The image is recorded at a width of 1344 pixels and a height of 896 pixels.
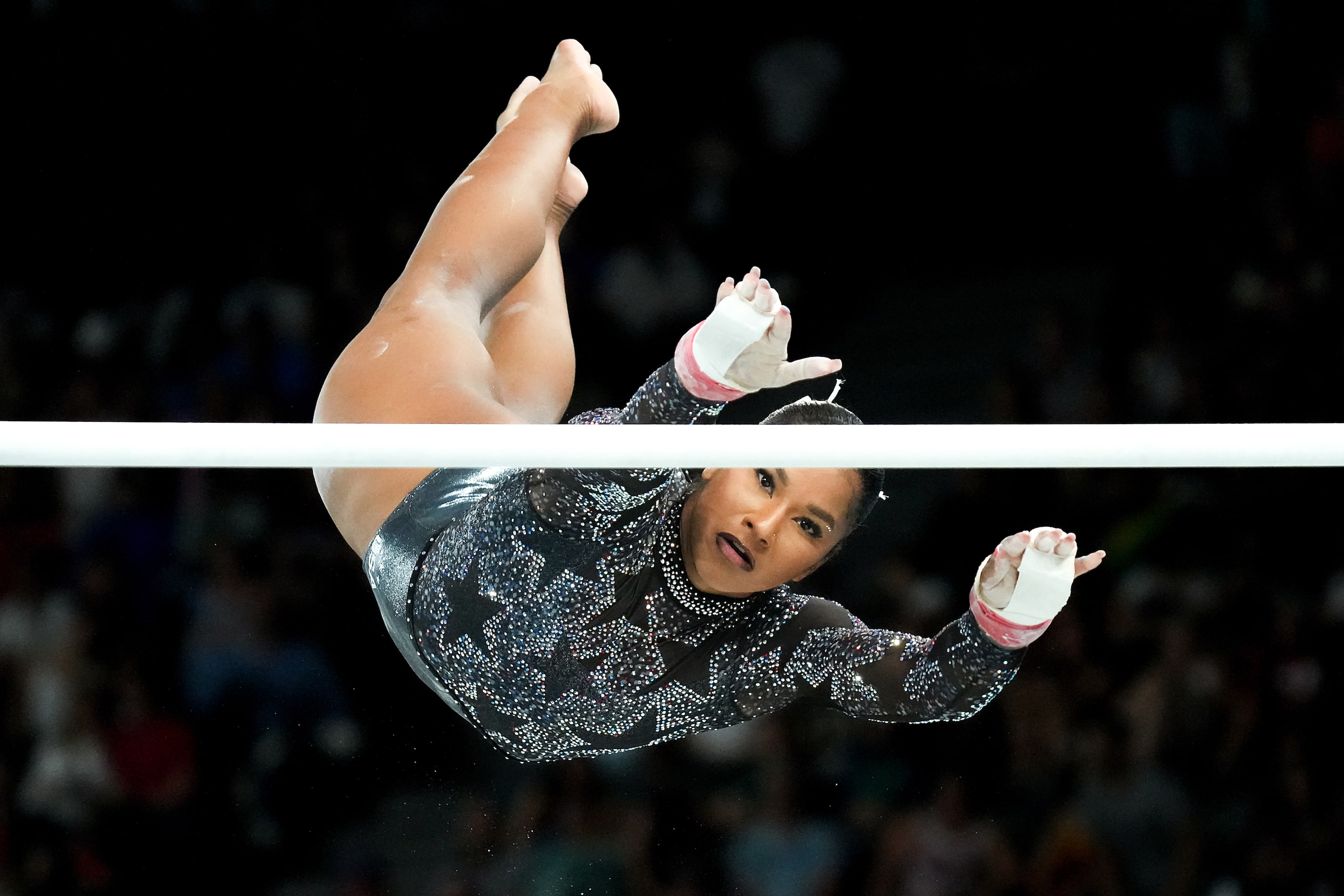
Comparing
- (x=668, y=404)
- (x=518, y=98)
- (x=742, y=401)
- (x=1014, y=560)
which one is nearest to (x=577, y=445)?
(x=668, y=404)

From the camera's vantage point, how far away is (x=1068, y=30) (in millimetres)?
4078

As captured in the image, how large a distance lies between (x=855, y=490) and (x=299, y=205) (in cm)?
250

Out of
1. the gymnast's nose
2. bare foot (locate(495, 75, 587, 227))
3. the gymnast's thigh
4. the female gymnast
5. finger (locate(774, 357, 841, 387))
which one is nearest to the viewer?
finger (locate(774, 357, 841, 387))

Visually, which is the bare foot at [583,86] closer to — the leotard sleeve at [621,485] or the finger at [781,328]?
the leotard sleeve at [621,485]

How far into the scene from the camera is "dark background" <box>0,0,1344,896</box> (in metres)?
3.40

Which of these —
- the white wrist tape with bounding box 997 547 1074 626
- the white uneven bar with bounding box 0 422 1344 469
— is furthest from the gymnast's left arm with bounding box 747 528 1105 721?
the white uneven bar with bounding box 0 422 1344 469

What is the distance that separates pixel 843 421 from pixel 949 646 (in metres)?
0.34

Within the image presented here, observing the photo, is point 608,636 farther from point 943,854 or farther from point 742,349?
point 943,854

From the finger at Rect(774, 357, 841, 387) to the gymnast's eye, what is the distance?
30cm

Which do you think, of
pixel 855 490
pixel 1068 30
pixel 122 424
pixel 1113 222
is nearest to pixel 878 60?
pixel 1068 30

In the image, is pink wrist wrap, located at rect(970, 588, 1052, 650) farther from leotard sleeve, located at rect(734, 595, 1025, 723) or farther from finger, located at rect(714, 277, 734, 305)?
finger, located at rect(714, 277, 734, 305)

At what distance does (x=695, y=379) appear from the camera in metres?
1.56

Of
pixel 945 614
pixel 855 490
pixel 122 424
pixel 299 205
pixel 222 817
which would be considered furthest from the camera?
pixel 299 205

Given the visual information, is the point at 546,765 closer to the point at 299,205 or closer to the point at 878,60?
the point at 299,205
